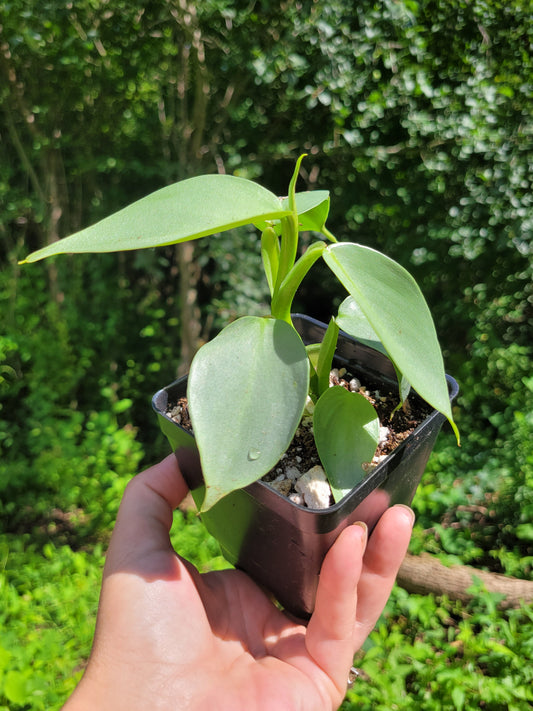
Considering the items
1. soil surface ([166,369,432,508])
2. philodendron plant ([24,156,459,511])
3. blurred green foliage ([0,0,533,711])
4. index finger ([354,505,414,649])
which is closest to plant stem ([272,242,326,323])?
philodendron plant ([24,156,459,511])

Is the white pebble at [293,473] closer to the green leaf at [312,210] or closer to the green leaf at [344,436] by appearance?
the green leaf at [344,436]

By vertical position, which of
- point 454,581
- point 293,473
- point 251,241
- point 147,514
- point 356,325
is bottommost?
point 454,581

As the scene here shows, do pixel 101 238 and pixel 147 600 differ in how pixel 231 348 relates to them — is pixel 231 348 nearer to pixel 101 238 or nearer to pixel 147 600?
pixel 101 238

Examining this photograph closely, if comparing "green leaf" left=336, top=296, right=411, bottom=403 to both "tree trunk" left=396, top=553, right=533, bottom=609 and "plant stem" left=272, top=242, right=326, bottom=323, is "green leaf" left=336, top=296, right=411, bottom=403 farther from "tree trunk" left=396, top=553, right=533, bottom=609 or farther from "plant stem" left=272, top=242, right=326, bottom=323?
"tree trunk" left=396, top=553, right=533, bottom=609

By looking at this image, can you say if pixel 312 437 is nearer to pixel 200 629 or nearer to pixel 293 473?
pixel 293 473

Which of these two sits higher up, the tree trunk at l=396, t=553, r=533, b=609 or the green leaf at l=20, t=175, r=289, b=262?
the green leaf at l=20, t=175, r=289, b=262

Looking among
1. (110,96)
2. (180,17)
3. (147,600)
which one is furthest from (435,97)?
(147,600)

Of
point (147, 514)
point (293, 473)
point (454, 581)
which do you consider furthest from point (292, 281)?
point (454, 581)

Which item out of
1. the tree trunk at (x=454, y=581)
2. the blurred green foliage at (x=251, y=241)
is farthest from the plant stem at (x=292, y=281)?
the tree trunk at (x=454, y=581)
